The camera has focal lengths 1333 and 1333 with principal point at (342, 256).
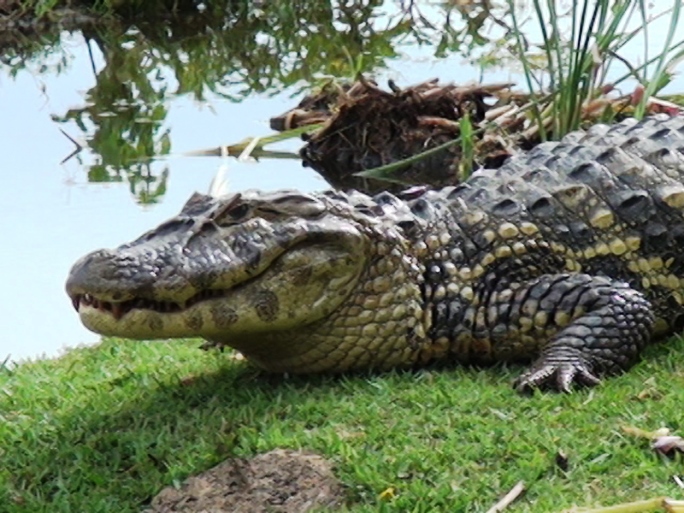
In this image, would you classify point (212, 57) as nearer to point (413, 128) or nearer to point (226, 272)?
point (413, 128)

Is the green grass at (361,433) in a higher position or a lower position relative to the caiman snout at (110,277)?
lower

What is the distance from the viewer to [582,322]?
4379mm

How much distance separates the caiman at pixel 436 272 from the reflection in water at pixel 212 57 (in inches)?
138

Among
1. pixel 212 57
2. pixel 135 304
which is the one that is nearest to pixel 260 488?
pixel 135 304

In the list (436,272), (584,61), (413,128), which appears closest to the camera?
(436,272)

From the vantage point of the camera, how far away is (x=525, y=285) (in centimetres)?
454

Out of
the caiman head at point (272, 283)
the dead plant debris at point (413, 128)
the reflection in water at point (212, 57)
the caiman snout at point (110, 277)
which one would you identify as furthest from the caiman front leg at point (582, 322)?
the reflection in water at point (212, 57)

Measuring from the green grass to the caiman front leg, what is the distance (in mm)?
87

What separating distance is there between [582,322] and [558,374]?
1.07 ft

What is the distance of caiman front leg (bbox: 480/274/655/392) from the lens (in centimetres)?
423

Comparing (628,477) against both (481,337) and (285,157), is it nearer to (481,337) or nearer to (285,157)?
(481,337)

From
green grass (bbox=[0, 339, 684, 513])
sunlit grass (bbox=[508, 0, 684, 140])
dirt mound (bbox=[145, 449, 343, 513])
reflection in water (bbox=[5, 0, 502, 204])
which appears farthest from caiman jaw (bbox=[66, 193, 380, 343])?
reflection in water (bbox=[5, 0, 502, 204])

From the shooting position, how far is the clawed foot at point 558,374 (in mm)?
4066

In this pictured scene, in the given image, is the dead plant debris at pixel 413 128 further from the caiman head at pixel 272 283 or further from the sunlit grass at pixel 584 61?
the caiman head at pixel 272 283
